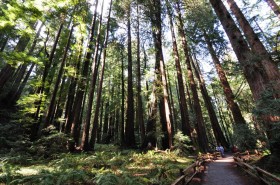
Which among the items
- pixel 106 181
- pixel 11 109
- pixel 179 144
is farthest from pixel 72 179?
pixel 11 109

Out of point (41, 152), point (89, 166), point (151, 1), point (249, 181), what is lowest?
point (249, 181)

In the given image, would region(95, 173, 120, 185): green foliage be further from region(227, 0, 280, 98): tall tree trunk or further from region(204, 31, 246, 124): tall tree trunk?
region(204, 31, 246, 124): tall tree trunk

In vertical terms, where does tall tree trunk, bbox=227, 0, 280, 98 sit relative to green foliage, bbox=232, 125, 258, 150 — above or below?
above

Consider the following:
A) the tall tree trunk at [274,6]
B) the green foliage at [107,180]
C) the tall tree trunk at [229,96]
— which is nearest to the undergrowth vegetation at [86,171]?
the green foliage at [107,180]

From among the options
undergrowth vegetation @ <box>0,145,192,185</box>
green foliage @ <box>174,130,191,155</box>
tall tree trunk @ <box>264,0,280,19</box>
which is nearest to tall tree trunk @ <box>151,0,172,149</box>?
green foliage @ <box>174,130,191,155</box>

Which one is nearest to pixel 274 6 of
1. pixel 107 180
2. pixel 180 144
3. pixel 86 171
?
pixel 180 144

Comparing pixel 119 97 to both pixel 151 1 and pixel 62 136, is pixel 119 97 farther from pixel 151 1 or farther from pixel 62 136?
pixel 151 1

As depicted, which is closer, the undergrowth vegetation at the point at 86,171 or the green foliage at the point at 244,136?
the undergrowth vegetation at the point at 86,171

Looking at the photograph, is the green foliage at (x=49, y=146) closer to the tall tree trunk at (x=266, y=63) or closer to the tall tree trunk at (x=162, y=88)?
the tall tree trunk at (x=162, y=88)

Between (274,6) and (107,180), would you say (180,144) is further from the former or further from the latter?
(274,6)

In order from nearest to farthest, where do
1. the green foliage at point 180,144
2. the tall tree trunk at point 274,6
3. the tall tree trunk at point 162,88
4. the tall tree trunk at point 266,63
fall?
the tall tree trunk at point 266,63 → the tall tree trunk at point 274,6 → the green foliage at point 180,144 → the tall tree trunk at point 162,88

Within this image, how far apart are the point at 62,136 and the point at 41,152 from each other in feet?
4.73

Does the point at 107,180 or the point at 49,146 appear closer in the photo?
the point at 107,180

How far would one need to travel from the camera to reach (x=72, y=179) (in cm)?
606
